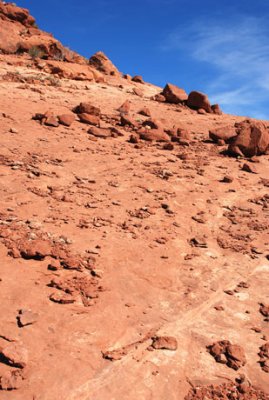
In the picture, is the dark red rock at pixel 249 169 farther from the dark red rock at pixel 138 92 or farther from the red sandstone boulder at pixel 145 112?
the dark red rock at pixel 138 92

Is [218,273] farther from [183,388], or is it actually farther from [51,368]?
[51,368]

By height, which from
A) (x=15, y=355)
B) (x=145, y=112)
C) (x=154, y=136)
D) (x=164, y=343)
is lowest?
(x=15, y=355)

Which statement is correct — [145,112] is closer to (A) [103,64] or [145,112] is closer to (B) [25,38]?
(A) [103,64]

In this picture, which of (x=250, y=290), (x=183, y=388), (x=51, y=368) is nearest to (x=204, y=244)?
(x=250, y=290)

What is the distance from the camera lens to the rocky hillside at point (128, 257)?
4359 millimetres

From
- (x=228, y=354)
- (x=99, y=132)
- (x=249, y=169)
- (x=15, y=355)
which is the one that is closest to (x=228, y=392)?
(x=228, y=354)

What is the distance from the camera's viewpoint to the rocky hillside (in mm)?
4359

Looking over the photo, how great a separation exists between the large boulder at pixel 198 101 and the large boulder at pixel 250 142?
5.87 meters

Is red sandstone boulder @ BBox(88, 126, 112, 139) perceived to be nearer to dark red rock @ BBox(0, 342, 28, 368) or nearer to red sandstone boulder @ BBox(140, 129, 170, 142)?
red sandstone boulder @ BBox(140, 129, 170, 142)

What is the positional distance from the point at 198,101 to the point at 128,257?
43.6ft

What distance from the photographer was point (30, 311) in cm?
488

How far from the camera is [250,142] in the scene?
12664 mm

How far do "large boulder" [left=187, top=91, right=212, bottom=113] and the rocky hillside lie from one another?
4.91 meters

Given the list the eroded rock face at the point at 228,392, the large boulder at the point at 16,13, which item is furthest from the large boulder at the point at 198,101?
the eroded rock face at the point at 228,392
